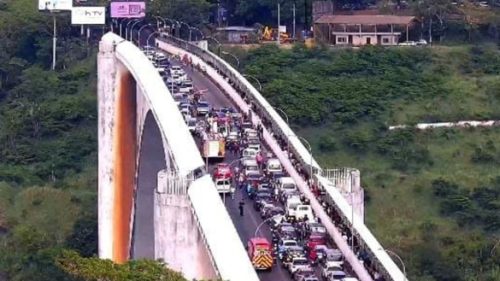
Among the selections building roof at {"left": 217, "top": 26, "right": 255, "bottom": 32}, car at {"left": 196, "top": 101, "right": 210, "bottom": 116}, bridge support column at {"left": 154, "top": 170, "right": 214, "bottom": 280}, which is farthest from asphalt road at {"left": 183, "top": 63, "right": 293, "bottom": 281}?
building roof at {"left": 217, "top": 26, "right": 255, "bottom": 32}

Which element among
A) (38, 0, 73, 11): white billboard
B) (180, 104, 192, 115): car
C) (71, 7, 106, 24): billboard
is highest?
(38, 0, 73, 11): white billboard

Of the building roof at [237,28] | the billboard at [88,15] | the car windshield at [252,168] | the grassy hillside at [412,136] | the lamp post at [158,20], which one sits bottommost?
the grassy hillside at [412,136]

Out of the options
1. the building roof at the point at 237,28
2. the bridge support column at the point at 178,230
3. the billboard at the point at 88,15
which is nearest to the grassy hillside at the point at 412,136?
the building roof at the point at 237,28

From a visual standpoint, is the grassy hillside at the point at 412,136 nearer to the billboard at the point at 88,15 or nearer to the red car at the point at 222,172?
the billboard at the point at 88,15

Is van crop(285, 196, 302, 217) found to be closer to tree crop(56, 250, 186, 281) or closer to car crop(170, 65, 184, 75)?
tree crop(56, 250, 186, 281)

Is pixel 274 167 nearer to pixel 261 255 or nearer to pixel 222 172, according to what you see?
pixel 222 172

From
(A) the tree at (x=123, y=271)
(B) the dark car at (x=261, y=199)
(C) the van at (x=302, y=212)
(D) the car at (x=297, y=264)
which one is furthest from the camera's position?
(B) the dark car at (x=261, y=199)

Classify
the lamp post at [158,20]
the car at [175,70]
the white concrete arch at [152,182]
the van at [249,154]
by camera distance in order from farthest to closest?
the lamp post at [158,20]
the car at [175,70]
the van at [249,154]
the white concrete arch at [152,182]

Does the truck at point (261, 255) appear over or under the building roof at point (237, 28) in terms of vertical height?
under

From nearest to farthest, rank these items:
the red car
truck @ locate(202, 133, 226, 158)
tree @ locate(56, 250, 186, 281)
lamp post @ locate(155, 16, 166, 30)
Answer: tree @ locate(56, 250, 186, 281)
the red car
truck @ locate(202, 133, 226, 158)
lamp post @ locate(155, 16, 166, 30)
